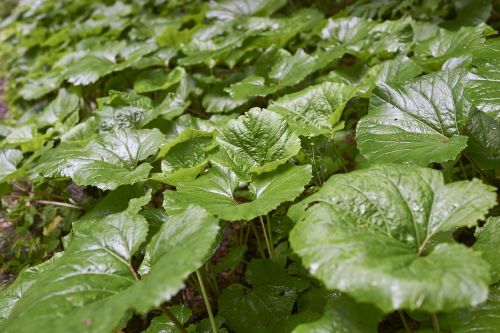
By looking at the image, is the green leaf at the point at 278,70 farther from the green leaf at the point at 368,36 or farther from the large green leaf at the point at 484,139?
the large green leaf at the point at 484,139

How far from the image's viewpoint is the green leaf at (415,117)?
1.54m

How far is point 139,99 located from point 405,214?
6.00 ft

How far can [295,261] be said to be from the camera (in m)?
1.71

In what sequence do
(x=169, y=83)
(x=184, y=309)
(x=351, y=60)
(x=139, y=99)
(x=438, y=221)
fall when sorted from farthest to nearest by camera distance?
(x=351, y=60)
(x=169, y=83)
(x=139, y=99)
(x=184, y=309)
(x=438, y=221)

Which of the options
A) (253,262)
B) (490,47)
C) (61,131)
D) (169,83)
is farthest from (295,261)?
(61,131)

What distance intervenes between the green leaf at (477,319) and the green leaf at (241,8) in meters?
3.03

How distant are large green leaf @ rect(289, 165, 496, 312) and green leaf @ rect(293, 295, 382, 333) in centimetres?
18

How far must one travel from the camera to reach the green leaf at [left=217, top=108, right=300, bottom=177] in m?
1.62

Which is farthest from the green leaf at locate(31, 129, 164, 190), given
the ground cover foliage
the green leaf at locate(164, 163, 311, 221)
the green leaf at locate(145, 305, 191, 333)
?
the green leaf at locate(145, 305, 191, 333)

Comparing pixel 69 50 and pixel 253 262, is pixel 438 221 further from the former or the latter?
pixel 69 50

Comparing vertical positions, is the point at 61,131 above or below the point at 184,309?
above

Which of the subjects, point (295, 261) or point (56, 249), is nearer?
point (295, 261)

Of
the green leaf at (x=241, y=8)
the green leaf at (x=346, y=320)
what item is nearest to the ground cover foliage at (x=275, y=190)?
the green leaf at (x=346, y=320)

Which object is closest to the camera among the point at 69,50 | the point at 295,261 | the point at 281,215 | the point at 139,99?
the point at 295,261
